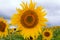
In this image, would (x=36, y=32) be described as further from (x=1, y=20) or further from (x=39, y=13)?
(x=1, y=20)

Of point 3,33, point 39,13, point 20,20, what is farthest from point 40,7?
point 3,33

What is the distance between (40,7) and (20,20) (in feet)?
1.13

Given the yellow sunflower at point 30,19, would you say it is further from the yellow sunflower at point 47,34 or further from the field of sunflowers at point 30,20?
the yellow sunflower at point 47,34

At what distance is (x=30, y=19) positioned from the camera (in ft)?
11.3

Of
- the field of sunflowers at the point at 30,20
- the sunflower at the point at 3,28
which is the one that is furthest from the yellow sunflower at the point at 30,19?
the sunflower at the point at 3,28

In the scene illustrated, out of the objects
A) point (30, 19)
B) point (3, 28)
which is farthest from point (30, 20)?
point (3, 28)

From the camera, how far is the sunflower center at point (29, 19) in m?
3.43

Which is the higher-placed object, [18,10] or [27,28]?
[18,10]

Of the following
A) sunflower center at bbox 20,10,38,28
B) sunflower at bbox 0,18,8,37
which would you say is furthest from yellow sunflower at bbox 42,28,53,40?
sunflower center at bbox 20,10,38,28

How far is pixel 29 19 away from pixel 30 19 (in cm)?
1

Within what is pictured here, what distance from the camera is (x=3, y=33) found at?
15.0ft

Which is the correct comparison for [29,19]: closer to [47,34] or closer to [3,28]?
[3,28]

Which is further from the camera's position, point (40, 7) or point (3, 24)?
point (3, 24)

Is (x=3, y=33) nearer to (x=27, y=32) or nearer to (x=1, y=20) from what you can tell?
(x=1, y=20)
